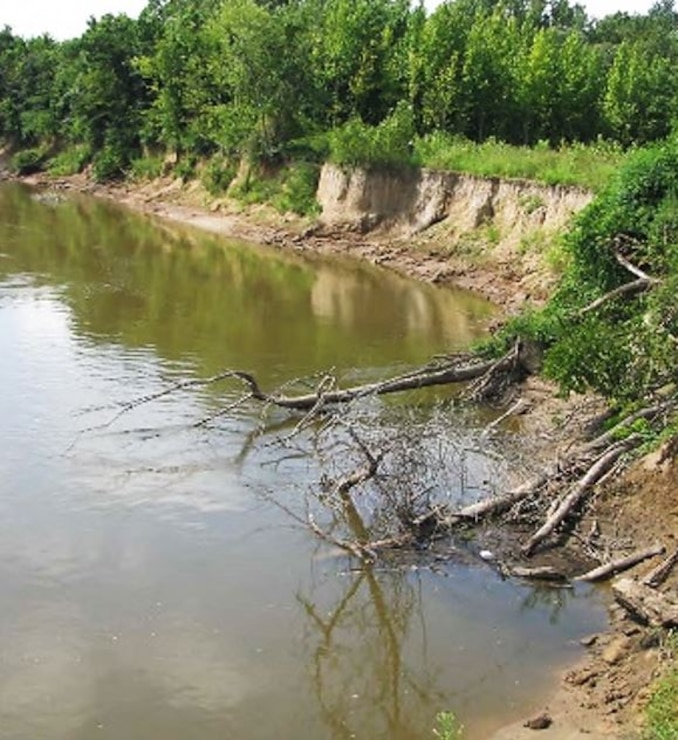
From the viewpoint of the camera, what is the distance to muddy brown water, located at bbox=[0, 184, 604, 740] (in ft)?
33.5

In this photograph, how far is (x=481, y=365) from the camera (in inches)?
758

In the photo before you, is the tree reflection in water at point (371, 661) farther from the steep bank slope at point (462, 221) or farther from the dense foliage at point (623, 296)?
the steep bank slope at point (462, 221)

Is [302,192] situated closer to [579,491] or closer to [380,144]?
[380,144]

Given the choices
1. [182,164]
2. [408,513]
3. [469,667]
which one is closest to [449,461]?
[408,513]

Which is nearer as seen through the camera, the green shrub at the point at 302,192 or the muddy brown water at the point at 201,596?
the muddy brown water at the point at 201,596

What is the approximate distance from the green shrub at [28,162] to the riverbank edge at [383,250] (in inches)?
47.6

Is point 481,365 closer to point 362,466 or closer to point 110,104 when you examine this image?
point 362,466

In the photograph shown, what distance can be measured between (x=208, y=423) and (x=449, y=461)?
4.55 m

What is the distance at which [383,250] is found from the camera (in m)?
35.5

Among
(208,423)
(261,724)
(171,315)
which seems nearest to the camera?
(261,724)

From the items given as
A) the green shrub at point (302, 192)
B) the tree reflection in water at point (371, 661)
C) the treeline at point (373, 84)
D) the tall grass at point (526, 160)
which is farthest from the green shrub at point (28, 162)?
the tree reflection in water at point (371, 661)

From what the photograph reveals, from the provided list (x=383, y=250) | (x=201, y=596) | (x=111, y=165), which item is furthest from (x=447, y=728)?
(x=111, y=165)

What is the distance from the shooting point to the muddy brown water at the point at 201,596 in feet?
33.5

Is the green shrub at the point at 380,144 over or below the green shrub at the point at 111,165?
over
